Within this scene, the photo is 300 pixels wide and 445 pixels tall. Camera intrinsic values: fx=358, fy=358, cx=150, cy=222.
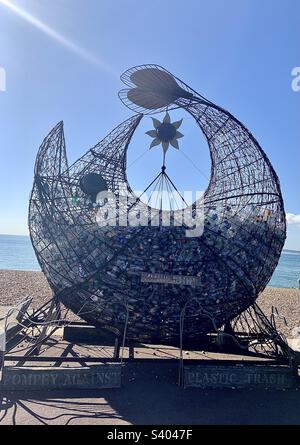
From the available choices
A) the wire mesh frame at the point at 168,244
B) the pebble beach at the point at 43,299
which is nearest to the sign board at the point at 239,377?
the wire mesh frame at the point at 168,244

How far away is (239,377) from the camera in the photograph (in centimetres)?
632

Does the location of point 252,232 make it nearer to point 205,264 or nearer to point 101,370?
point 205,264

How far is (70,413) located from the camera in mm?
5129

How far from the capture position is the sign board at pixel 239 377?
624 cm

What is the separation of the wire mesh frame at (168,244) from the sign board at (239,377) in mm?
737

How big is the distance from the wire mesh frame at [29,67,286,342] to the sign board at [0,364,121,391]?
847mm

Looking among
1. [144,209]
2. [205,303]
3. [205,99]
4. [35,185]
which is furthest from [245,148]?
[35,185]

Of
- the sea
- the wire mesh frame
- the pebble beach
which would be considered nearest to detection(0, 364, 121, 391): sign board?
the wire mesh frame

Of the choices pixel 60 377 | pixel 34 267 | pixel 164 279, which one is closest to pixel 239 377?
pixel 164 279

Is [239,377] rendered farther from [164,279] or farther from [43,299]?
[43,299]

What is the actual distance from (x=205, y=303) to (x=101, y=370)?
215 cm

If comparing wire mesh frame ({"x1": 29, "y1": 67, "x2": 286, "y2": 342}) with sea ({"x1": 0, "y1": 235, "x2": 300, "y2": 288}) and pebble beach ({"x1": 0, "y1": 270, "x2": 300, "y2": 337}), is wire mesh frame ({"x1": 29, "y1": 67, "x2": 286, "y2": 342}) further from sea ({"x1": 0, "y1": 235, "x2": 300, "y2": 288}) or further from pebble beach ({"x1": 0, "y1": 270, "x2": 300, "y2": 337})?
sea ({"x1": 0, "y1": 235, "x2": 300, "y2": 288})

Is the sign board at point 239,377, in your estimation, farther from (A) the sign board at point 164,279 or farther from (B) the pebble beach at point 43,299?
(B) the pebble beach at point 43,299

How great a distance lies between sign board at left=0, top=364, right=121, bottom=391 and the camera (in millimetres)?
5875
